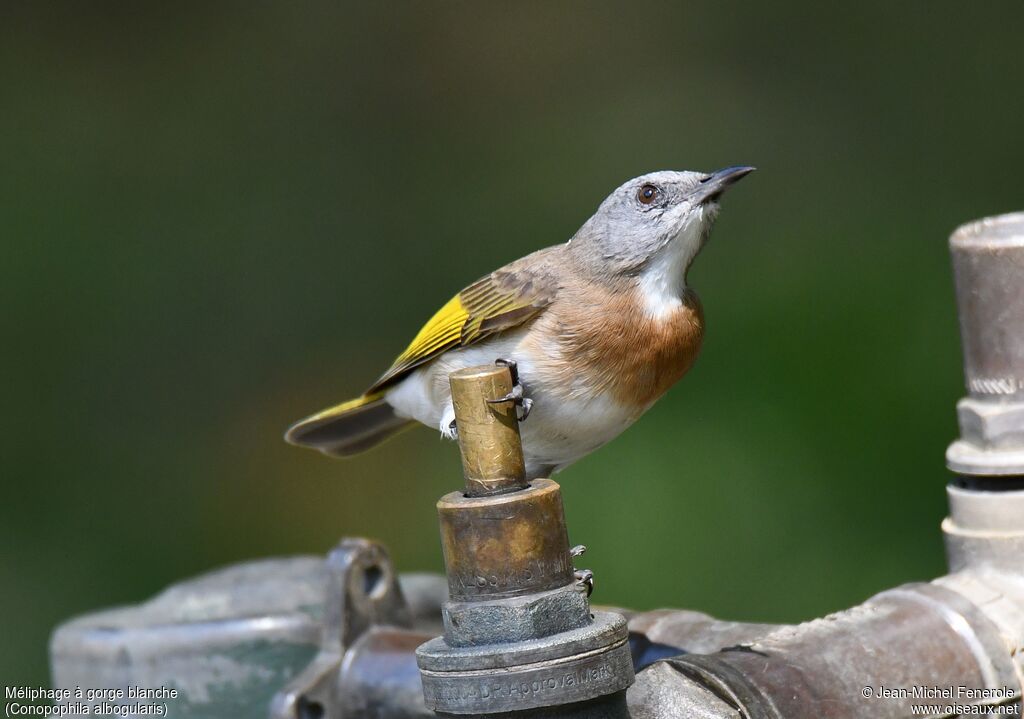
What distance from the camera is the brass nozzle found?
220 centimetres

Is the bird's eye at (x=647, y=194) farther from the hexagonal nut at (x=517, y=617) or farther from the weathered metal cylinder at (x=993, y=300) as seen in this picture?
the hexagonal nut at (x=517, y=617)

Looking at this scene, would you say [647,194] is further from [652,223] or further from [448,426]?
[448,426]

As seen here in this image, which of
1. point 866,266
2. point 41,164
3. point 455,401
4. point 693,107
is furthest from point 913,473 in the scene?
point 41,164

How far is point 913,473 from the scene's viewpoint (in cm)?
574

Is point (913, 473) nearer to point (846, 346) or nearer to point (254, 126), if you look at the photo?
point (846, 346)

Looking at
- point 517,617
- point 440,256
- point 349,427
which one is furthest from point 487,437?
point 440,256

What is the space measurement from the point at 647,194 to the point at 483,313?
1.35ft

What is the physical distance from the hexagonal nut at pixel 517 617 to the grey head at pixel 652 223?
115cm

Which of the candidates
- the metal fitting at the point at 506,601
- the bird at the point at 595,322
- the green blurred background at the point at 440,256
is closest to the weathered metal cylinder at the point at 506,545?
the metal fitting at the point at 506,601

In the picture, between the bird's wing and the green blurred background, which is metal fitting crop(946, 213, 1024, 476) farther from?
the green blurred background

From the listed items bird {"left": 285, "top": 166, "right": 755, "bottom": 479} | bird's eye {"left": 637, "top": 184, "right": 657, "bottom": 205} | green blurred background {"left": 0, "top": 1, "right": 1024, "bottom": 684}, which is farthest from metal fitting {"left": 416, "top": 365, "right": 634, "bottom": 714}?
green blurred background {"left": 0, "top": 1, "right": 1024, "bottom": 684}

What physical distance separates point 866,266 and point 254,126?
11.0 ft

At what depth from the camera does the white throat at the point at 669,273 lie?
3133 millimetres

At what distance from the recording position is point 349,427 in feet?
12.4
